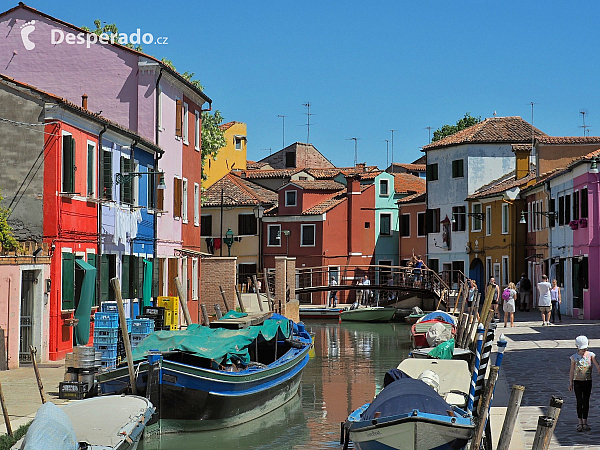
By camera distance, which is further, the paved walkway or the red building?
the red building

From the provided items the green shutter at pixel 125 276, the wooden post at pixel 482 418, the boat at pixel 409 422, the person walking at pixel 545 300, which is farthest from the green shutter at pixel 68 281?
the person walking at pixel 545 300

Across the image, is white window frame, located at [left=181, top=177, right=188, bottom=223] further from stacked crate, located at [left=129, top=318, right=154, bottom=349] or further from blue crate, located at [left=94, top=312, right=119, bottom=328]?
blue crate, located at [left=94, top=312, right=119, bottom=328]

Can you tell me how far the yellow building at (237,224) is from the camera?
5638 cm

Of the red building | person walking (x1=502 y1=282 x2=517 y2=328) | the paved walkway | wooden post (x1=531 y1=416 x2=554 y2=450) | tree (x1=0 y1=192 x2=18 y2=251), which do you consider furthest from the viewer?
the red building

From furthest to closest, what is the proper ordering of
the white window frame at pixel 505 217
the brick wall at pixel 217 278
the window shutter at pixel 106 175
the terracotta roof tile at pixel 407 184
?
the terracotta roof tile at pixel 407 184
the white window frame at pixel 505 217
the brick wall at pixel 217 278
the window shutter at pixel 106 175

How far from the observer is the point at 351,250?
56.2 metres

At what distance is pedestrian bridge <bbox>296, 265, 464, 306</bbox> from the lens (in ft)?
151

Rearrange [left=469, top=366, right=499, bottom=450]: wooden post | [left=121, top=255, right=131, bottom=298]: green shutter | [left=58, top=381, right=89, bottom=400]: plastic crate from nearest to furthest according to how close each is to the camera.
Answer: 1. [left=469, top=366, right=499, bottom=450]: wooden post
2. [left=58, top=381, right=89, bottom=400]: plastic crate
3. [left=121, top=255, right=131, bottom=298]: green shutter

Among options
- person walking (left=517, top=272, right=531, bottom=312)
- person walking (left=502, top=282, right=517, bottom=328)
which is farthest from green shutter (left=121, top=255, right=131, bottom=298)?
person walking (left=517, top=272, right=531, bottom=312)

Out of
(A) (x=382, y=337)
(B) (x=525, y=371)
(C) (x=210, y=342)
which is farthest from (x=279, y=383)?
(A) (x=382, y=337)

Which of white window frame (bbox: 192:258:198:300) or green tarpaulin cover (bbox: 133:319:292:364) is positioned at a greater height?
white window frame (bbox: 192:258:198:300)

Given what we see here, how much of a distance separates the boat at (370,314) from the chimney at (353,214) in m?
10.7

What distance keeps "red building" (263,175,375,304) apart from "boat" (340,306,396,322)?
9067mm

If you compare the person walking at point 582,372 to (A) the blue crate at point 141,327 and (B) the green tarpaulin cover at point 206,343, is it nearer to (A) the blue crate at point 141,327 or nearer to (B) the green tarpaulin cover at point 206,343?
(B) the green tarpaulin cover at point 206,343
